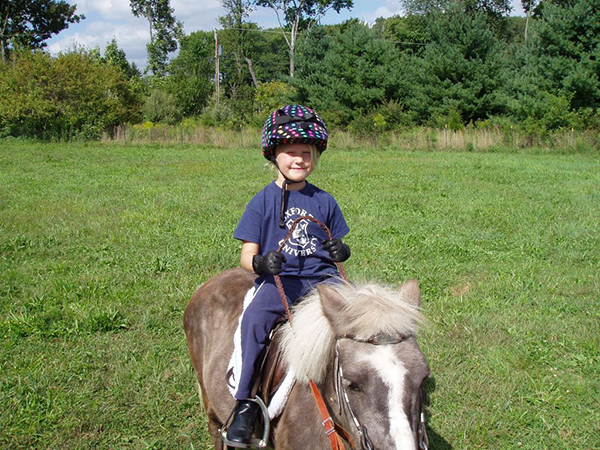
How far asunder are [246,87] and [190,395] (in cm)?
5084

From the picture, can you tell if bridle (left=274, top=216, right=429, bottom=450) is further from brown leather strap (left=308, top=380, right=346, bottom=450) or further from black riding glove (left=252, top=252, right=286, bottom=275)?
black riding glove (left=252, top=252, right=286, bottom=275)

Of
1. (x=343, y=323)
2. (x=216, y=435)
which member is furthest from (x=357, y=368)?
(x=216, y=435)

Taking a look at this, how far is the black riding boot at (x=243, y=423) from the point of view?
2490 millimetres

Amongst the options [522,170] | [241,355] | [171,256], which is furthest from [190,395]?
[522,170]

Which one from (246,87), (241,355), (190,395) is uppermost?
(246,87)

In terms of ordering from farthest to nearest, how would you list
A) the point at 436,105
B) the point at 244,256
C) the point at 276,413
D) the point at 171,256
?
the point at 436,105 → the point at 171,256 → the point at 244,256 → the point at 276,413

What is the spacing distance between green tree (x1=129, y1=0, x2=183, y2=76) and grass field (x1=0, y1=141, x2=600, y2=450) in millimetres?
49017

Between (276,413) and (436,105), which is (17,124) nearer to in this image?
(436,105)

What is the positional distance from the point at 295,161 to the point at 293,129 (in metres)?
0.19

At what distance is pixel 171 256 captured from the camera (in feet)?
23.6

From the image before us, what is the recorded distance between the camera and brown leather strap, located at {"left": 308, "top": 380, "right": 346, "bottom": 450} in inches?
83.0

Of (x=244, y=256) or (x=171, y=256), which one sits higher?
(x=244, y=256)

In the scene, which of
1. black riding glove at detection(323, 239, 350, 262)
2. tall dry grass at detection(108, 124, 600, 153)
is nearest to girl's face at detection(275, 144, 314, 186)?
black riding glove at detection(323, 239, 350, 262)

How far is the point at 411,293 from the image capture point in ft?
7.27
